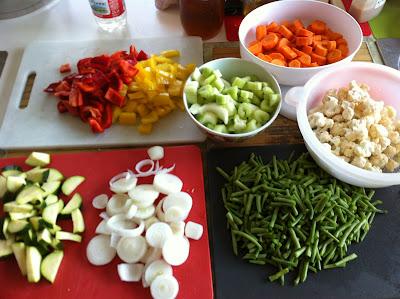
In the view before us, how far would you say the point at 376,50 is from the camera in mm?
1997

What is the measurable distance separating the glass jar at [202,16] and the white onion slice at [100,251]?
1.14 meters

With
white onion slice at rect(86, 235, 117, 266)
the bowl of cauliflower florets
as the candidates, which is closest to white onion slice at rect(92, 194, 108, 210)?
white onion slice at rect(86, 235, 117, 266)

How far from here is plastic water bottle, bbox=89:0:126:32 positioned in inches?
76.7

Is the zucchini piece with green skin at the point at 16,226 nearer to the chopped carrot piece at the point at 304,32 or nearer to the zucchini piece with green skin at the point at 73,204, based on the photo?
the zucchini piece with green skin at the point at 73,204

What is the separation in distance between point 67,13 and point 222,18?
0.90 meters

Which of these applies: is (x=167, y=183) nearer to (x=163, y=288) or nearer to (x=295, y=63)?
(x=163, y=288)

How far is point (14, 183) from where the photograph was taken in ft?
4.70

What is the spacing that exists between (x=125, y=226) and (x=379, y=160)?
0.95 m

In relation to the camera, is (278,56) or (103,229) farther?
(278,56)

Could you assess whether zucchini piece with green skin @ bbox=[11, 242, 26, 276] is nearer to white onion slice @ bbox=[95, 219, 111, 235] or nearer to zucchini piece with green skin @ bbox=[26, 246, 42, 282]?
zucchini piece with green skin @ bbox=[26, 246, 42, 282]

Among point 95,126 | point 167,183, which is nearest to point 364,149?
point 167,183

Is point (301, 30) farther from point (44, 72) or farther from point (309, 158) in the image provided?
point (44, 72)

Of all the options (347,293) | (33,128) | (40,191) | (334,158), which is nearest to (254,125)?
(334,158)

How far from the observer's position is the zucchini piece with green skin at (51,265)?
133 cm
